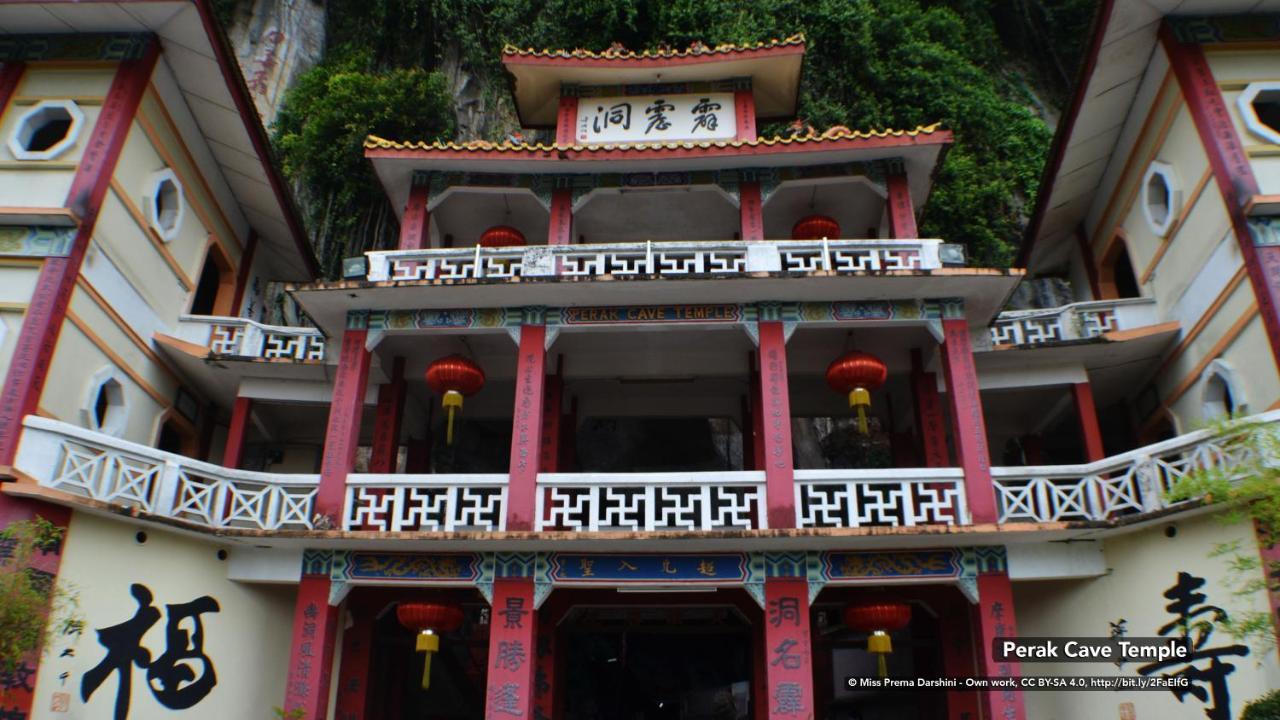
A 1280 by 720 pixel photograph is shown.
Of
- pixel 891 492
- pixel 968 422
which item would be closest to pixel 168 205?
pixel 891 492

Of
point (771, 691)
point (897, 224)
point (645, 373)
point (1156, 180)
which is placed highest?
point (1156, 180)

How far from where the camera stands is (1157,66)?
11484 mm

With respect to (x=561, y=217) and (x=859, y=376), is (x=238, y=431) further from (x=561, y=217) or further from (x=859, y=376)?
(x=859, y=376)

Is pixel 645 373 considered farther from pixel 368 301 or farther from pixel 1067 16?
pixel 1067 16

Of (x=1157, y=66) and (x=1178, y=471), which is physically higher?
(x=1157, y=66)

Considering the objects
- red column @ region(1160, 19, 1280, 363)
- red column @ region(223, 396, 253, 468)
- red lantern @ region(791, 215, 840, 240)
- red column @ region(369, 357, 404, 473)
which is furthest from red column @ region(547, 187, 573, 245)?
red column @ region(1160, 19, 1280, 363)

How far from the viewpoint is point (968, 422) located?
1025 centimetres

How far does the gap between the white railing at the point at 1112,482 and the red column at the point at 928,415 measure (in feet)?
3.56

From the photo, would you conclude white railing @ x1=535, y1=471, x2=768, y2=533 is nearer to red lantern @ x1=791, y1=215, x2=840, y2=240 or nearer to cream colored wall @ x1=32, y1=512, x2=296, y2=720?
cream colored wall @ x1=32, y1=512, x2=296, y2=720

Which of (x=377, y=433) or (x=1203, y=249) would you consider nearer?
(x=1203, y=249)

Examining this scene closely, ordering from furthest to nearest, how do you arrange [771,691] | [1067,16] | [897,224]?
[1067,16] < [897,224] < [771,691]

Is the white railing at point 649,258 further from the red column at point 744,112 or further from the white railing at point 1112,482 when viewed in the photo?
the white railing at point 1112,482

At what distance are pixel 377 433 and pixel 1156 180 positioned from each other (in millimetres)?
11512

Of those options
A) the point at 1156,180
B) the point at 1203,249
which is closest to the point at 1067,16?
the point at 1156,180
